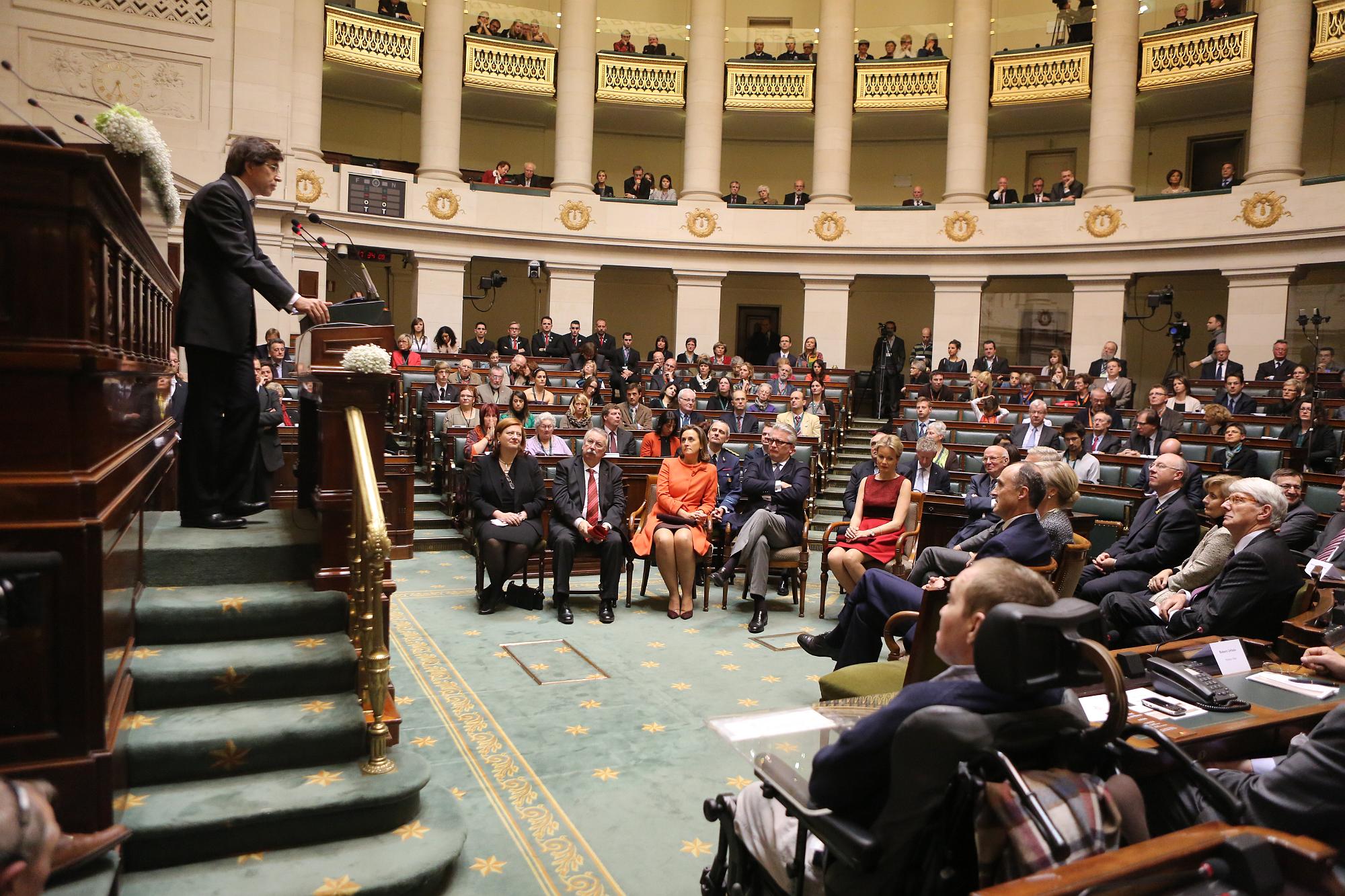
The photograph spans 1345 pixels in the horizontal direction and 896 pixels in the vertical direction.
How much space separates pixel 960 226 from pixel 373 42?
33.1 feet

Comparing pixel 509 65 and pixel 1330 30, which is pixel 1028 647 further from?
pixel 509 65

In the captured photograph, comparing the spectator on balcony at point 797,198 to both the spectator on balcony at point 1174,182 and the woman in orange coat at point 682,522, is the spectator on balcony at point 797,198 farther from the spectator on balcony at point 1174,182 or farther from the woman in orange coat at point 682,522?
the woman in orange coat at point 682,522

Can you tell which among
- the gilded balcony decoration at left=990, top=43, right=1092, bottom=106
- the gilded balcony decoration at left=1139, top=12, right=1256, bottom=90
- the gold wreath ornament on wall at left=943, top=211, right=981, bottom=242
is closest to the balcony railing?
the gold wreath ornament on wall at left=943, top=211, right=981, bottom=242

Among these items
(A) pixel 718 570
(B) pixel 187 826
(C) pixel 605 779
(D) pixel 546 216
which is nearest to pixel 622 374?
(D) pixel 546 216

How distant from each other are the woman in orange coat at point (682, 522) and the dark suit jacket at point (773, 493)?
21cm

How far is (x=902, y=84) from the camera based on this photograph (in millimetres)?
15375

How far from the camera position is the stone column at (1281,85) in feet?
41.0

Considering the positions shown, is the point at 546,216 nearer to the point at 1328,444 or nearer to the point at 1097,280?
the point at 1097,280

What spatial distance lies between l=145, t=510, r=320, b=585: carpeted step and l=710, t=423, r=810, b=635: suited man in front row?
2.83m

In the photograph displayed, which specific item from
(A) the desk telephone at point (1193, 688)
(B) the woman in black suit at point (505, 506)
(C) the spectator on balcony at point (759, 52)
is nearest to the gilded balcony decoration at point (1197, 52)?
(C) the spectator on balcony at point (759, 52)

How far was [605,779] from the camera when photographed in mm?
3166

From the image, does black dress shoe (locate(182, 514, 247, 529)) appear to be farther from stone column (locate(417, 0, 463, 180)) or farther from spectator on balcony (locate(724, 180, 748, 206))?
spectator on balcony (locate(724, 180, 748, 206))

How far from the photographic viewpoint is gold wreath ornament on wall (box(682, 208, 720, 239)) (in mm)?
15133

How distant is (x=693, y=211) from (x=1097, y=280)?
6659 millimetres
